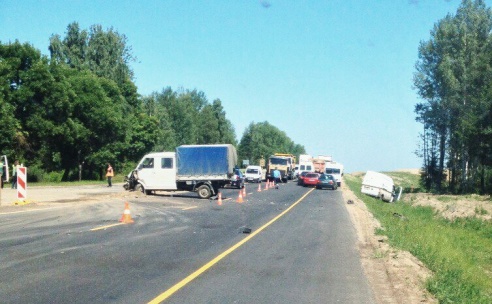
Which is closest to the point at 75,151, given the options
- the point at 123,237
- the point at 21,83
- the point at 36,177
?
the point at 36,177

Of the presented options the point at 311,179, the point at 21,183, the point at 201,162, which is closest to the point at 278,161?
the point at 311,179

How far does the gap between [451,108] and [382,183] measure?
13372 millimetres

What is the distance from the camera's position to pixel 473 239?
26.3m

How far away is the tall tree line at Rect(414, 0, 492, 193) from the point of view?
51.6 metres

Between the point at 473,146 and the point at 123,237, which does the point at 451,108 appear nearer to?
the point at 473,146

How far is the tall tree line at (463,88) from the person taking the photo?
169ft

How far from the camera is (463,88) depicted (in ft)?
178

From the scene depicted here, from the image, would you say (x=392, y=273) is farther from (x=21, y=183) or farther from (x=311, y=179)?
(x=311, y=179)

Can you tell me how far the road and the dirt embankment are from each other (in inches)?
10.2

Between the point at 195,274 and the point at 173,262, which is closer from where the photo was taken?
the point at 195,274

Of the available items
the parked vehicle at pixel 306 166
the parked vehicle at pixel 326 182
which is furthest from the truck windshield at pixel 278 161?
the parked vehicle at pixel 326 182

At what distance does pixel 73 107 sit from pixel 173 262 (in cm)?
5304

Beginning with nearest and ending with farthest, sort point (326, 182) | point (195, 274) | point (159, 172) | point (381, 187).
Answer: point (195, 274), point (159, 172), point (381, 187), point (326, 182)

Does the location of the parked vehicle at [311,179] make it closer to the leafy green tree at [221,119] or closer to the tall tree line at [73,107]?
the tall tree line at [73,107]
